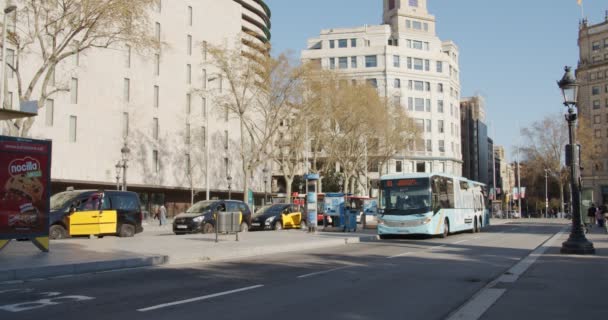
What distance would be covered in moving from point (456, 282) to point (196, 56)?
56.7 metres

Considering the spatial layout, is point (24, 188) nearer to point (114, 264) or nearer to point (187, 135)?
point (114, 264)

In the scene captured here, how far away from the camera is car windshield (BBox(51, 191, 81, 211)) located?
21.8 metres

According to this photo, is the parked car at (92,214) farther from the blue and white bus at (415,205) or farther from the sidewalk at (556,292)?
the sidewalk at (556,292)

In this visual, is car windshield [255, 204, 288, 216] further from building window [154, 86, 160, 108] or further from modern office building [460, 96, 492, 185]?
modern office building [460, 96, 492, 185]

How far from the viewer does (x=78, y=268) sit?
1237 cm

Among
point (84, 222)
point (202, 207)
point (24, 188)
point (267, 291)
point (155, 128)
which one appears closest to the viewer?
point (267, 291)

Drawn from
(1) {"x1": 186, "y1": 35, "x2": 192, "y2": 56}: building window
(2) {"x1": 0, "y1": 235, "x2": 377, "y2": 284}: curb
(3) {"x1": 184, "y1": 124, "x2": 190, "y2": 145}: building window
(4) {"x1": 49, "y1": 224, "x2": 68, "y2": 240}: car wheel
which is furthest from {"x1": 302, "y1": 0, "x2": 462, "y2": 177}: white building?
(2) {"x1": 0, "y1": 235, "x2": 377, "y2": 284}: curb

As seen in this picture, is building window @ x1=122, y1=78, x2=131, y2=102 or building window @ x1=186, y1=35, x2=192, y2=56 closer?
building window @ x1=122, y1=78, x2=131, y2=102

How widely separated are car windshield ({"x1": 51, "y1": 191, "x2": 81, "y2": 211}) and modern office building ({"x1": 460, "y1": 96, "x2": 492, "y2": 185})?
4160 inches

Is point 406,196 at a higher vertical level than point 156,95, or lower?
lower

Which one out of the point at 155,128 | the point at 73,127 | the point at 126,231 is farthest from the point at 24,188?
the point at 155,128

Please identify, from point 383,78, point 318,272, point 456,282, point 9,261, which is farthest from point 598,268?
point 383,78

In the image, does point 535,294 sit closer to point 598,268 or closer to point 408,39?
point 598,268

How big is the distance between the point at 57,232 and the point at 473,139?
382 feet
